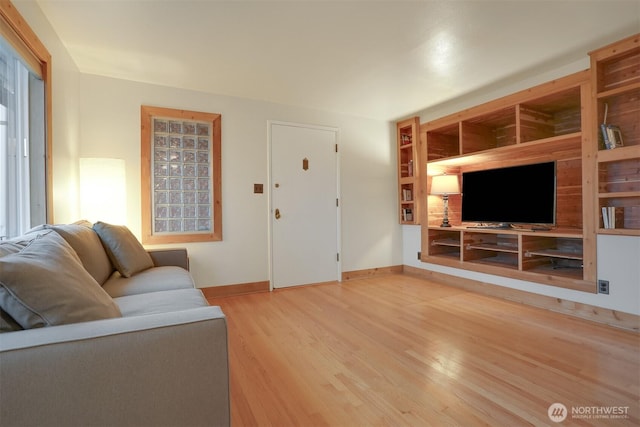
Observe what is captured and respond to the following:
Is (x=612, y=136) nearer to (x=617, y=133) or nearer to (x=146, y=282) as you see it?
(x=617, y=133)

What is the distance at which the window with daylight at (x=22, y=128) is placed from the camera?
162cm

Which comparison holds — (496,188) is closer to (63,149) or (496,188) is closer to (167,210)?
(167,210)

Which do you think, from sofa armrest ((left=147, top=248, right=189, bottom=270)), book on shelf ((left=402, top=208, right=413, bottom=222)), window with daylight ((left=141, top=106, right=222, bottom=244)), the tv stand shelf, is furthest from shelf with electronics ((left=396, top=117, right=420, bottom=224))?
sofa armrest ((left=147, top=248, right=189, bottom=270))

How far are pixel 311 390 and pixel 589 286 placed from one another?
2493 mm

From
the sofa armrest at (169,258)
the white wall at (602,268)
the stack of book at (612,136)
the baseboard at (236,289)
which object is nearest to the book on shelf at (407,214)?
the white wall at (602,268)

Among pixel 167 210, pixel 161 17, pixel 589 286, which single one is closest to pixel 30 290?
pixel 161 17

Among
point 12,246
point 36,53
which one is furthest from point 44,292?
point 36,53

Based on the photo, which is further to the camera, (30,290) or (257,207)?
(257,207)

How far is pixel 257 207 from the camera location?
3.44m

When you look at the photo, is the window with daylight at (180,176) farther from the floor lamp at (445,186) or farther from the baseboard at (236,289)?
the floor lamp at (445,186)

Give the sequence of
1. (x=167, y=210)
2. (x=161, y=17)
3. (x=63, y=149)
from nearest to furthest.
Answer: (x=161, y=17) < (x=63, y=149) < (x=167, y=210)

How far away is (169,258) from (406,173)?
328cm

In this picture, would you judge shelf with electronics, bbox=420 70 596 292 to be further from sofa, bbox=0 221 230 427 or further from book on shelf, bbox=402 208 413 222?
sofa, bbox=0 221 230 427

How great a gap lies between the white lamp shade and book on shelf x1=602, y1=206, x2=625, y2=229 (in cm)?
397
